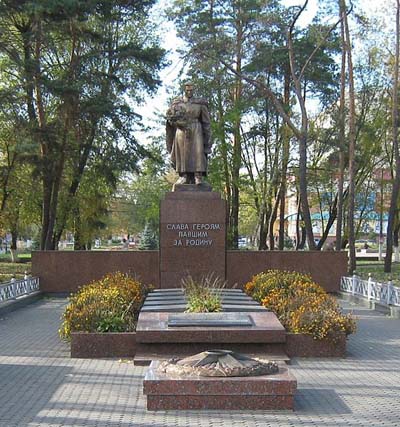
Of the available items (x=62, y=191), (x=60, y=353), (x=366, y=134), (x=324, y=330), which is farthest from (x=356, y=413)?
(x=366, y=134)

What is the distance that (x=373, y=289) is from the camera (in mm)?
17375

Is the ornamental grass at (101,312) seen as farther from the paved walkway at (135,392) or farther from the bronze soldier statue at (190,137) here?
the bronze soldier statue at (190,137)

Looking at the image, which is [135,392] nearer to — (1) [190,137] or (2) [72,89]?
(1) [190,137]

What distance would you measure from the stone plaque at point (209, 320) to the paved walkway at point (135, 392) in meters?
0.86

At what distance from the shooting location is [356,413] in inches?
262

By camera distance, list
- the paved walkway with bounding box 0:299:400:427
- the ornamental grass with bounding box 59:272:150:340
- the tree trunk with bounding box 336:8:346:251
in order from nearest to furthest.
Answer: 1. the paved walkway with bounding box 0:299:400:427
2. the ornamental grass with bounding box 59:272:150:340
3. the tree trunk with bounding box 336:8:346:251

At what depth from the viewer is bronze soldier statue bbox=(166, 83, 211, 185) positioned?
48.5 feet

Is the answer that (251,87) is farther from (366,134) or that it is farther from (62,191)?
(62,191)

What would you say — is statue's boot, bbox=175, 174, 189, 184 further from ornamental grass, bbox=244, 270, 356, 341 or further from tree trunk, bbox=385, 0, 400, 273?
tree trunk, bbox=385, 0, 400, 273

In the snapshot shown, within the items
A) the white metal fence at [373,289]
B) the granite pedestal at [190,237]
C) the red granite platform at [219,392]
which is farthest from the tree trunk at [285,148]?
the red granite platform at [219,392]

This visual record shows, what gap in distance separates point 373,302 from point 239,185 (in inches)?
697

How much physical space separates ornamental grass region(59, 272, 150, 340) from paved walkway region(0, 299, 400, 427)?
50cm

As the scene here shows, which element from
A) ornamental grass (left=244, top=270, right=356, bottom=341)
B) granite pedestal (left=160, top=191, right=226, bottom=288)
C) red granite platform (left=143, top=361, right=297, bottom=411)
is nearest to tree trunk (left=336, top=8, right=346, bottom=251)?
granite pedestal (left=160, top=191, right=226, bottom=288)

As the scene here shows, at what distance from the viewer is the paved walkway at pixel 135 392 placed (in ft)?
20.8
